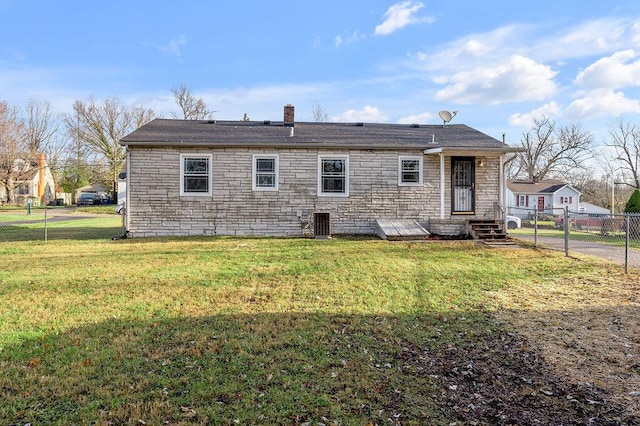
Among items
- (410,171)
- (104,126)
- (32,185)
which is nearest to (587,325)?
(410,171)

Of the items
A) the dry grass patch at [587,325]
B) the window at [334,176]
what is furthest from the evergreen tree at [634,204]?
the window at [334,176]

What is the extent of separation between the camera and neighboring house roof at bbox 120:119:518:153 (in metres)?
12.4

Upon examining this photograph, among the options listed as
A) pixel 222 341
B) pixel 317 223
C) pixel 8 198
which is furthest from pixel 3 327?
pixel 8 198

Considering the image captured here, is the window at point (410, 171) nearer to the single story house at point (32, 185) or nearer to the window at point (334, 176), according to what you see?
the window at point (334, 176)

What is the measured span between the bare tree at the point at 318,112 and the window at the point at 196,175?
29.4 m

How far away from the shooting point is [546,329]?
4645mm

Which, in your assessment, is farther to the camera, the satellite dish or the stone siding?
the satellite dish

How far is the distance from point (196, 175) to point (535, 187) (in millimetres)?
39983

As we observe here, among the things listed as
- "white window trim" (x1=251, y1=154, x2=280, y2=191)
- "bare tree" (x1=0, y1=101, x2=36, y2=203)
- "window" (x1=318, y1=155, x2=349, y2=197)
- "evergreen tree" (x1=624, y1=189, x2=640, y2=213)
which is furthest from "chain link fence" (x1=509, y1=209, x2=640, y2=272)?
"bare tree" (x1=0, y1=101, x2=36, y2=203)

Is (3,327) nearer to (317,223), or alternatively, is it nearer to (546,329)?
(546,329)

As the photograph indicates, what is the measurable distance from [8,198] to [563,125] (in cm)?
6346

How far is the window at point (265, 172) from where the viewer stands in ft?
41.5

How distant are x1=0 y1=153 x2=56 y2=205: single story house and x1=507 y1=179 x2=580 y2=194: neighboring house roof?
5019 cm

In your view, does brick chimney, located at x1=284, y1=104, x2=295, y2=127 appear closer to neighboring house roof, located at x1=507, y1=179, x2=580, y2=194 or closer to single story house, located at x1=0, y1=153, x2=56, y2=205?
neighboring house roof, located at x1=507, y1=179, x2=580, y2=194
